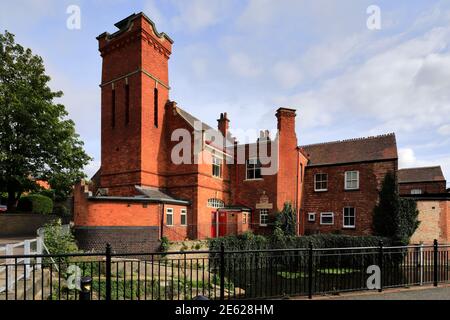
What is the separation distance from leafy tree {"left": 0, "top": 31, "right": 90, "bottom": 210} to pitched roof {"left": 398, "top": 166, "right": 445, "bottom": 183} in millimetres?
44837

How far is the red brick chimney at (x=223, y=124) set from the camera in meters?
32.4

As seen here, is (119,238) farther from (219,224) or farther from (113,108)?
(113,108)

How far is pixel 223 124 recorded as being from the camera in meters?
32.7

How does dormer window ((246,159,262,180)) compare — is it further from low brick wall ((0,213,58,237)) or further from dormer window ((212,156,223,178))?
low brick wall ((0,213,58,237))

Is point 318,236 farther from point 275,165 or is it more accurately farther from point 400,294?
point 400,294

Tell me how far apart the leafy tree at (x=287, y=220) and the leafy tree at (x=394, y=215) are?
6.33m

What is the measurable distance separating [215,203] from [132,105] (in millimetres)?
10498

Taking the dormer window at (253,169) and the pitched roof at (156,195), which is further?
the dormer window at (253,169)

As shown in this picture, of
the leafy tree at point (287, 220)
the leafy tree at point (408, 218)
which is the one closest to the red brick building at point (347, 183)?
the leafy tree at point (408, 218)

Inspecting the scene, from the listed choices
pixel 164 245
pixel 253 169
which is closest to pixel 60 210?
pixel 164 245

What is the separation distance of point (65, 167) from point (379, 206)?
26.5 metres

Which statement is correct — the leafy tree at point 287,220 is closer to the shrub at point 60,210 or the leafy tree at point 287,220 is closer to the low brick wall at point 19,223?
the low brick wall at point 19,223

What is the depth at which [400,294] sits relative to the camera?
7.81 meters
